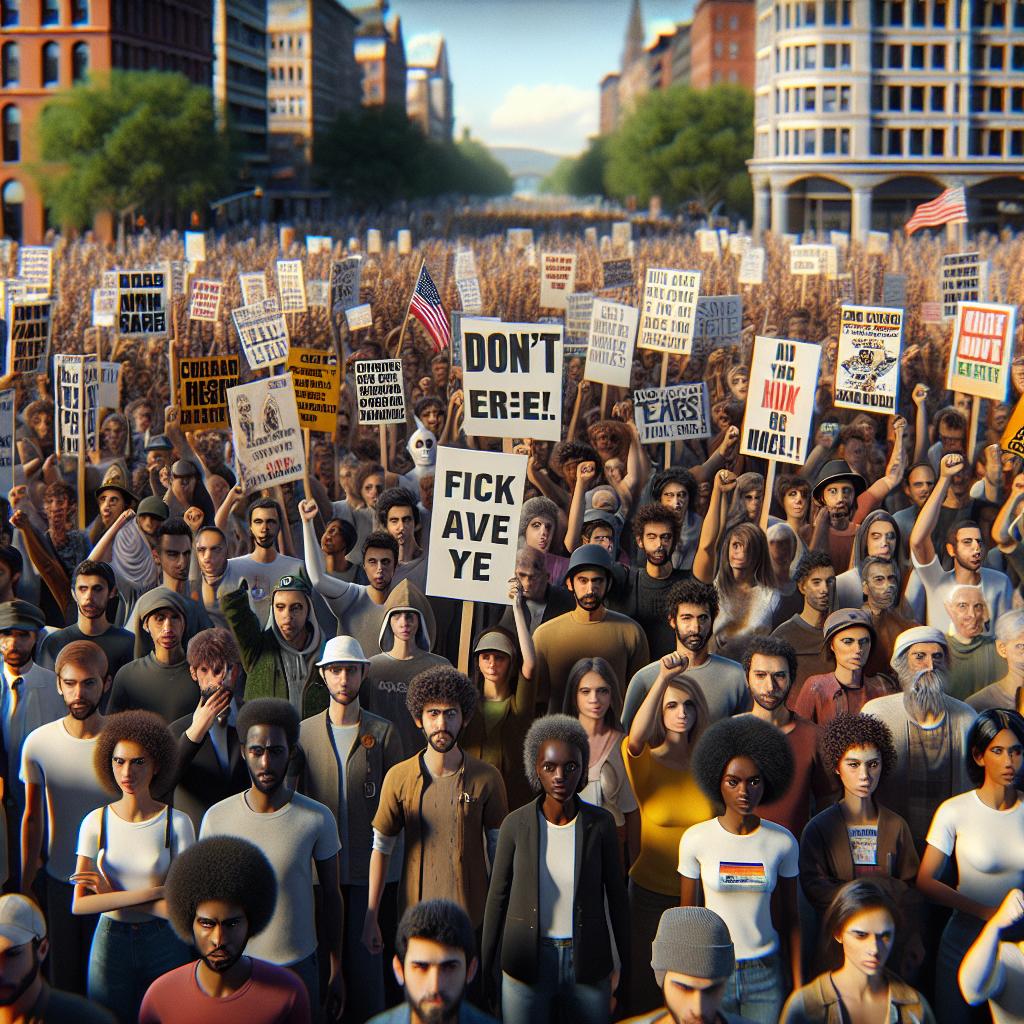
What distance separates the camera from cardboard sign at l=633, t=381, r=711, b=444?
35.7 feet

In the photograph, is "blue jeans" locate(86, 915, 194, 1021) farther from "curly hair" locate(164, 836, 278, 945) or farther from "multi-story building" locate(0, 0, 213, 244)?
"multi-story building" locate(0, 0, 213, 244)

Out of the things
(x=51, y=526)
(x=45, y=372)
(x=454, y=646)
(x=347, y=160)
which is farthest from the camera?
(x=347, y=160)

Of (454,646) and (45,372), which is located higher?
(45,372)

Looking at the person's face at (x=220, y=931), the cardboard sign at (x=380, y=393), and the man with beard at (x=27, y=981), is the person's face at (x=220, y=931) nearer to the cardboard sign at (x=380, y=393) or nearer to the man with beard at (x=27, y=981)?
the man with beard at (x=27, y=981)

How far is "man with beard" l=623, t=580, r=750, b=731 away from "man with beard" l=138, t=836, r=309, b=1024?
6.60ft

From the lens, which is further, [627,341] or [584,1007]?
[627,341]

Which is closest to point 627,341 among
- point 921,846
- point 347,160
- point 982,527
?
point 982,527

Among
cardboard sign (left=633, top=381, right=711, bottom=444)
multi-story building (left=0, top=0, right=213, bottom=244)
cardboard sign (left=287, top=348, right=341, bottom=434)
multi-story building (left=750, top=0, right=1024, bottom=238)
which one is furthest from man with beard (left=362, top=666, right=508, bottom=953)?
multi-story building (left=750, top=0, right=1024, bottom=238)

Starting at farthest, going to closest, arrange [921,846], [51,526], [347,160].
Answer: [347,160]
[51,526]
[921,846]

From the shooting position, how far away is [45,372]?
12.9 m

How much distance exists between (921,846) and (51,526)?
4950 millimetres

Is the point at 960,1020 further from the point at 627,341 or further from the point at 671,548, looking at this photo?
the point at 627,341

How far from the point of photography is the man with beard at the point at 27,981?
13.4 ft

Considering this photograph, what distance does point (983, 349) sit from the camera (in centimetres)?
1177
